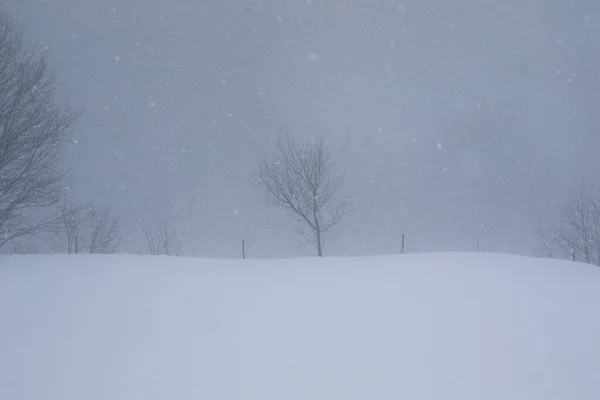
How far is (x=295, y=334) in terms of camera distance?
15.1 ft

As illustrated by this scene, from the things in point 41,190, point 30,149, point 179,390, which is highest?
point 30,149

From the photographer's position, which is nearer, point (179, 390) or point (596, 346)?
point (179, 390)

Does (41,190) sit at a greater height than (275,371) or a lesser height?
greater

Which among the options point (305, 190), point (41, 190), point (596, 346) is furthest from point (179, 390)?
point (305, 190)

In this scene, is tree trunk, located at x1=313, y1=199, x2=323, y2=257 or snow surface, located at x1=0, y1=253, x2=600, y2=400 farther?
tree trunk, located at x1=313, y1=199, x2=323, y2=257

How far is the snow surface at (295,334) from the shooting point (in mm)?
3619

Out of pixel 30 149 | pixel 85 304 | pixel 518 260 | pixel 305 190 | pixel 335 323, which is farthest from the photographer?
pixel 305 190

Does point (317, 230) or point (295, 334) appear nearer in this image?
point (295, 334)

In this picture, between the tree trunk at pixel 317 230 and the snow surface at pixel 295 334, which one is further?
the tree trunk at pixel 317 230

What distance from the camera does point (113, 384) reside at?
3625 mm

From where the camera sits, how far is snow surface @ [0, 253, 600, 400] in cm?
362

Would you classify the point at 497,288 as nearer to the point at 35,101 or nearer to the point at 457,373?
the point at 457,373

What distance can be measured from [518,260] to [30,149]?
1152 centimetres

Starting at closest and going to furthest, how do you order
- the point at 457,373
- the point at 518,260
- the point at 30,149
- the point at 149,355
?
1. the point at 457,373
2. the point at 149,355
3. the point at 518,260
4. the point at 30,149
